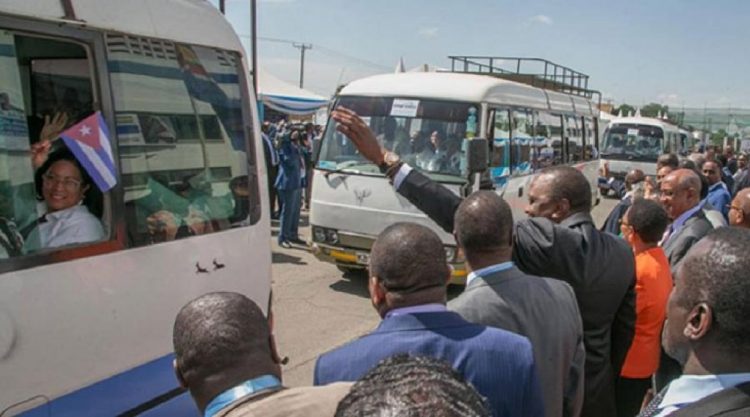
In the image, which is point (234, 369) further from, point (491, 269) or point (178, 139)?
point (178, 139)

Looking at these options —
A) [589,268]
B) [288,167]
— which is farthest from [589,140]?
[589,268]

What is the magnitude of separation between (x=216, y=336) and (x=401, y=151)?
5.76m

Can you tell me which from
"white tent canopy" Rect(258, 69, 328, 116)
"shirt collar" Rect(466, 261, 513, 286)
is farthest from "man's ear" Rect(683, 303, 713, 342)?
"white tent canopy" Rect(258, 69, 328, 116)

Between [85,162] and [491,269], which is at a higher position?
[85,162]

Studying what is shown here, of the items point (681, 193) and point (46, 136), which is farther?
point (681, 193)

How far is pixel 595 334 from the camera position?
9.16 feet

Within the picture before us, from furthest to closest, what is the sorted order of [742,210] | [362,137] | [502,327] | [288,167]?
1. [288,167]
2. [742,210]
3. [362,137]
4. [502,327]

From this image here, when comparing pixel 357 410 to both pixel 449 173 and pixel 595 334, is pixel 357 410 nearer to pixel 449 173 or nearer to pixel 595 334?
pixel 595 334

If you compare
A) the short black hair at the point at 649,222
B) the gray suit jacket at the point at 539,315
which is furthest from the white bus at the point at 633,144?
the gray suit jacket at the point at 539,315

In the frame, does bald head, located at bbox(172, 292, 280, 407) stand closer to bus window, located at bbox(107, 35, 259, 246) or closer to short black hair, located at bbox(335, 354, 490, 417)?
short black hair, located at bbox(335, 354, 490, 417)

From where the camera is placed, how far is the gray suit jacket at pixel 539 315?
2.12 meters

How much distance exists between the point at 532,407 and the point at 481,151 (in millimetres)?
4705

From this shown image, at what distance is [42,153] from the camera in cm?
240

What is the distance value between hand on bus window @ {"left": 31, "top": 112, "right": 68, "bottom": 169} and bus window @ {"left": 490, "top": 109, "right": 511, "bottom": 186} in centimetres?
556
